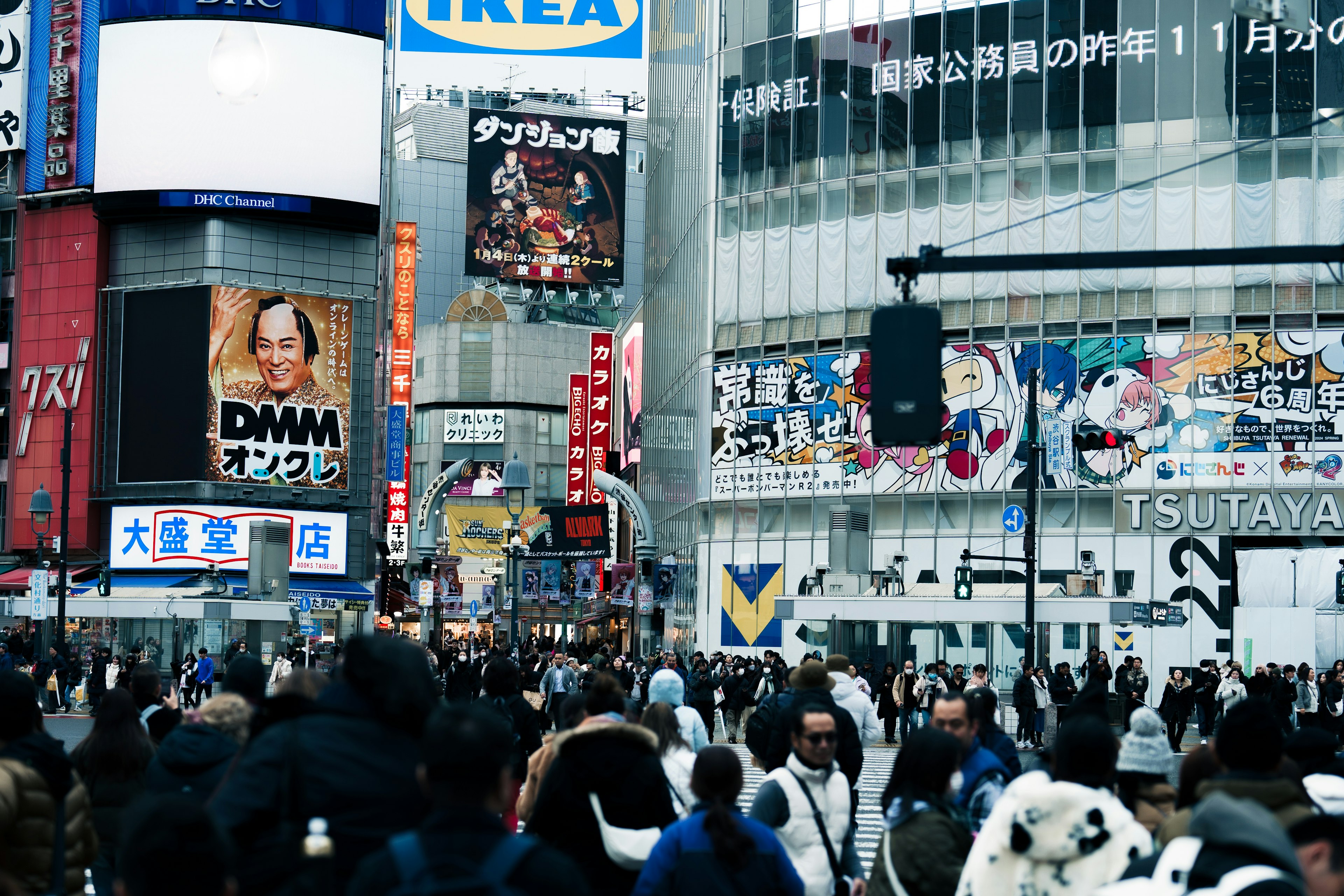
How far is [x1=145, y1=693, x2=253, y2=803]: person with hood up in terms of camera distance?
25.0 ft

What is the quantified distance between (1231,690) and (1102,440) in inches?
688

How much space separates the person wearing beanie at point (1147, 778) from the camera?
748 cm

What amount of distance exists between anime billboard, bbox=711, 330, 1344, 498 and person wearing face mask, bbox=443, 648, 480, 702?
1871cm

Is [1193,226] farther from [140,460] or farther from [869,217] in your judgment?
[140,460]

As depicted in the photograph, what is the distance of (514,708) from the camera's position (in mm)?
13195

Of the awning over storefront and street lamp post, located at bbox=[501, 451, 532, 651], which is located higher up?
street lamp post, located at bbox=[501, 451, 532, 651]

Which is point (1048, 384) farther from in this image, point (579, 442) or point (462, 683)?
point (579, 442)

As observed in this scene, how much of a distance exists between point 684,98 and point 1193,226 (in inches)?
810

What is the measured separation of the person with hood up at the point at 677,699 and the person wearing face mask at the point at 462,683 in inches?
264

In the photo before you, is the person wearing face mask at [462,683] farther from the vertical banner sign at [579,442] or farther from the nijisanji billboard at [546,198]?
the nijisanji billboard at [546,198]

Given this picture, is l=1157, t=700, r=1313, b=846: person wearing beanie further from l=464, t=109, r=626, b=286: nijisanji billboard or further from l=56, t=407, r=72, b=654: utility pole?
l=464, t=109, r=626, b=286: nijisanji billboard

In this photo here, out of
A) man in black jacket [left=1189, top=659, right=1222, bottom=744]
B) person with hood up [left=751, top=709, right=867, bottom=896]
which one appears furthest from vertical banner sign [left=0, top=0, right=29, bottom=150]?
person with hood up [left=751, top=709, right=867, bottom=896]

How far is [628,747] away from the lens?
761 cm

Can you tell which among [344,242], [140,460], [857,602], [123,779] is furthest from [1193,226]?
[123,779]
